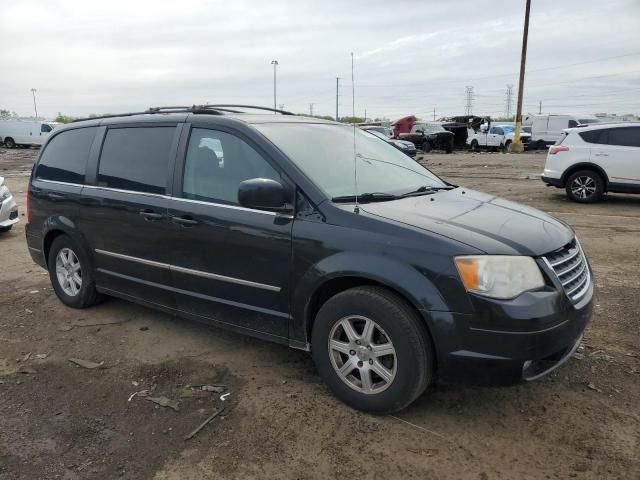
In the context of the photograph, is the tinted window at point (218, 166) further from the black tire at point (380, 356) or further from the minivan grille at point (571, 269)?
the minivan grille at point (571, 269)

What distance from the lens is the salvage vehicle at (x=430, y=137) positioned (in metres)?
30.9

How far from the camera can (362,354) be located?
321 cm

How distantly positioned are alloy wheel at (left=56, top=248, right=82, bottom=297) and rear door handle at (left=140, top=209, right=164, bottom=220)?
121 centimetres

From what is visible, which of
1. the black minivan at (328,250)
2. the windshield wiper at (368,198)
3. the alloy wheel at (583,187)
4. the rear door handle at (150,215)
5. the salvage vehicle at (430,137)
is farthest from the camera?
the salvage vehicle at (430,137)

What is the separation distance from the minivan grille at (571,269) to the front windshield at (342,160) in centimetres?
112

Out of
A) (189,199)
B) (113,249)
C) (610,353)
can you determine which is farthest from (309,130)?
(610,353)

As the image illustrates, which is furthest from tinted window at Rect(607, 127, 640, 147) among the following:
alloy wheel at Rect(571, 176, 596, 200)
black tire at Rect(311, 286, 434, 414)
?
black tire at Rect(311, 286, 434, 414)

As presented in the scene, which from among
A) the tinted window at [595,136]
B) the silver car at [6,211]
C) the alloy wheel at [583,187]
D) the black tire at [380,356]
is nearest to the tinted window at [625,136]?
the tinted window at [595,136]

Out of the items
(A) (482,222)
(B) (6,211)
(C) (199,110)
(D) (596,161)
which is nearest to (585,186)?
(D) (596,161)

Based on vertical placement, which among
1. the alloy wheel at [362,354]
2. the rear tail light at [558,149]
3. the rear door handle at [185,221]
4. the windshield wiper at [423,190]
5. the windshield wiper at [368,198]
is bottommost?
the alloy wheel at [362,354]

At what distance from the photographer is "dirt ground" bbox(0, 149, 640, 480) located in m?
2.79

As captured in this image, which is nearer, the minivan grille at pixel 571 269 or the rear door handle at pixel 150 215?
the minivan grille at pixel 571 269

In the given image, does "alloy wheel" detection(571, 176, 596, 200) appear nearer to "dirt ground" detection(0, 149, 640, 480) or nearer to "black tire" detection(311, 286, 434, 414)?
"dirt ground" detection(0, 149, 640, 480)

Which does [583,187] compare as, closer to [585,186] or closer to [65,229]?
[585,186]
